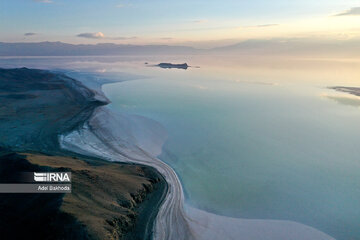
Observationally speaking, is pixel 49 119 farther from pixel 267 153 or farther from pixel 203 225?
pixel 267 153

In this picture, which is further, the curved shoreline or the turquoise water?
the turquoise water

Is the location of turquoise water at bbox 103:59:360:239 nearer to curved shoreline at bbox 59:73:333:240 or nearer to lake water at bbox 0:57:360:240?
lake water at bbox 0:57:360:240

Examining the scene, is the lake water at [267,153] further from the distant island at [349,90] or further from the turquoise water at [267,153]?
the distant island at [349,90]

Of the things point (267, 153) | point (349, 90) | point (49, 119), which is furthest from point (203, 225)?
point (349, 90)

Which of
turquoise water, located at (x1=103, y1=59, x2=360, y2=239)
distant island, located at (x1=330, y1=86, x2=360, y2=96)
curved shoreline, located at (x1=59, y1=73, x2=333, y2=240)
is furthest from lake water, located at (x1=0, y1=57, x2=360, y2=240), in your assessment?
distant island, located at (x1=330, y1=86, x2=360, y2=96)

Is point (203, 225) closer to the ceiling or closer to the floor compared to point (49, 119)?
closer to the floor

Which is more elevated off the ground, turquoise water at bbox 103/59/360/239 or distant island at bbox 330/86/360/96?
distant island at bbox 330/86/360/96

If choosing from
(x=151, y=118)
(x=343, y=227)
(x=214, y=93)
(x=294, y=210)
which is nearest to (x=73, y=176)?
(x=294, y=210)

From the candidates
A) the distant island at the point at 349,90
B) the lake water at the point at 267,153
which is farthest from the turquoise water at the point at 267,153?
the distant island at the point at 349,90
